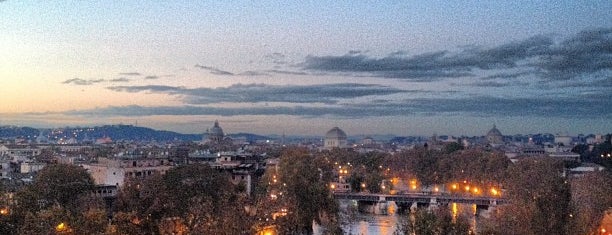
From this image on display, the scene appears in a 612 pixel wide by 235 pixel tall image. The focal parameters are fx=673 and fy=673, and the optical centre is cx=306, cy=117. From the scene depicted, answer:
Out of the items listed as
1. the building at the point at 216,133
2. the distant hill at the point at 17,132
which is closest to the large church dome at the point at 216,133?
the building at the point at 216,133

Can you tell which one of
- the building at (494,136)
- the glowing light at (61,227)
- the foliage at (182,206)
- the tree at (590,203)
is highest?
the glowing light at (61,227)

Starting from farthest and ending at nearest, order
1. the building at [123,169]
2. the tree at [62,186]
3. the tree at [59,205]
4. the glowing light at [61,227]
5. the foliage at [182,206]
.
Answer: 1. the building at [123,169]
2. the tree at [62,186]
3. the foliage at [182,206]
4. the tree at [59,205]
5. the glowing light at [61,227]

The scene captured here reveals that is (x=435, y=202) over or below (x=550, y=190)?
below

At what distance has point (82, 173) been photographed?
1500 centimetres

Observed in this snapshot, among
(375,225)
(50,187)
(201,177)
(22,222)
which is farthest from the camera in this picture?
(375,225)

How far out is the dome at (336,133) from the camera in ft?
236

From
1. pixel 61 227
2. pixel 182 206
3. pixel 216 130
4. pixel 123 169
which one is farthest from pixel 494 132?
pixel 61 227

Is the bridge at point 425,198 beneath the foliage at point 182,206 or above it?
beneath

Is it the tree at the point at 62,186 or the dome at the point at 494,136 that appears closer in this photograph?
the tree at the point at 62,186

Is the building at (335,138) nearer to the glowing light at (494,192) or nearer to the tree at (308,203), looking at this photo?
the glowing light at (494,192)

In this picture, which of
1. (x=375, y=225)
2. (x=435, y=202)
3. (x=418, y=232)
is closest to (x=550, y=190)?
(x=418, y=232)

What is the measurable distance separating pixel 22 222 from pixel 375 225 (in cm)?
919

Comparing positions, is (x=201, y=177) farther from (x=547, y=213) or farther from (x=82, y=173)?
(x=547, y=213)

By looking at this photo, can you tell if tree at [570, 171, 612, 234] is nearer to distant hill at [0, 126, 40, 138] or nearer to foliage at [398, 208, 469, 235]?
foliage at [398, 208, 469, 235]
